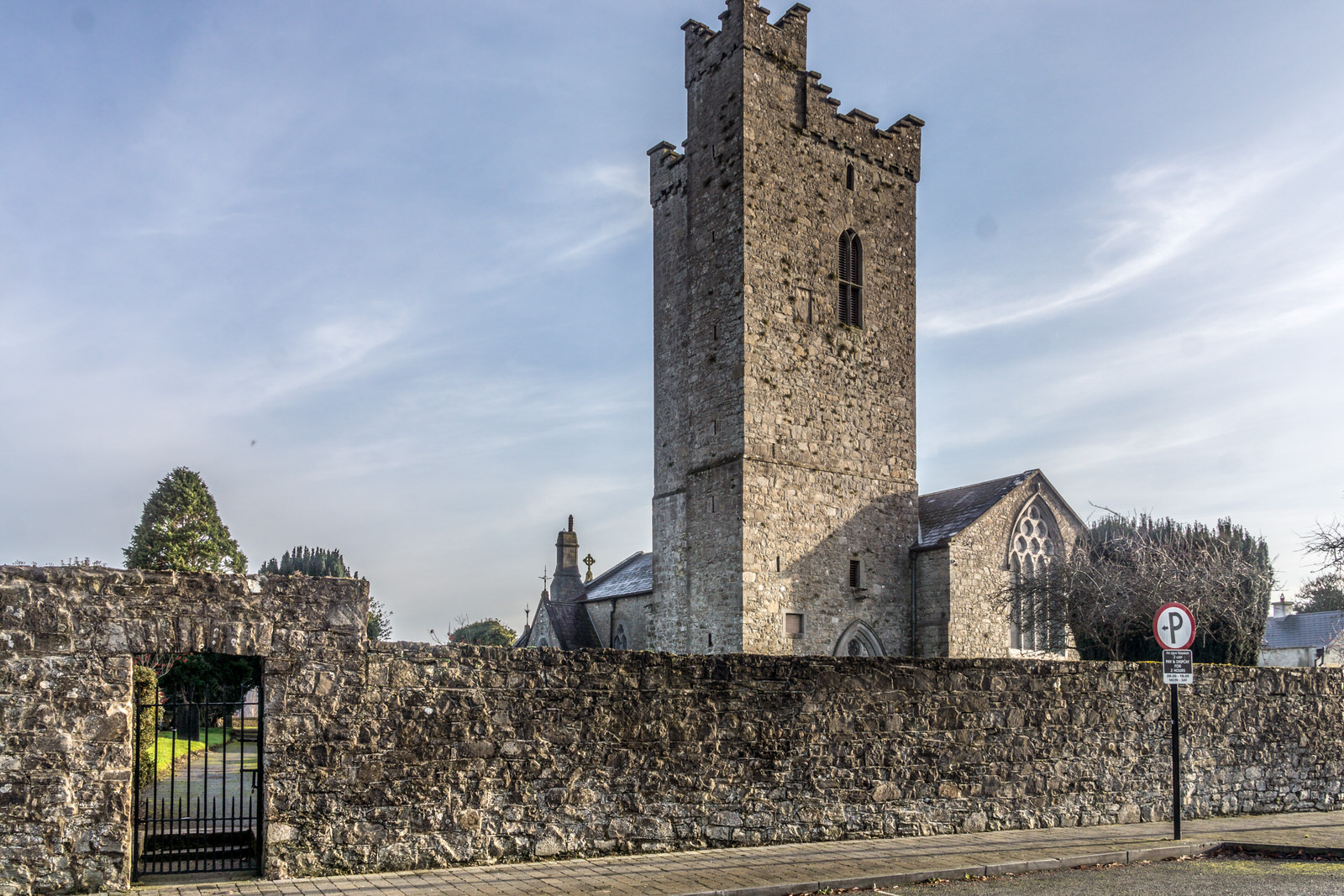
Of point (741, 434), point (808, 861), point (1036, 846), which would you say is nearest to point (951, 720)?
point (1036, 846)

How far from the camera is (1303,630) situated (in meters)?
47.7

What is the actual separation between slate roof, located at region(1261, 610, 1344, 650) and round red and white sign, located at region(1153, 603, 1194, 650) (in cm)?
3837

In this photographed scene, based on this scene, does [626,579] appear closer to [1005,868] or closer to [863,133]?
[863,133]

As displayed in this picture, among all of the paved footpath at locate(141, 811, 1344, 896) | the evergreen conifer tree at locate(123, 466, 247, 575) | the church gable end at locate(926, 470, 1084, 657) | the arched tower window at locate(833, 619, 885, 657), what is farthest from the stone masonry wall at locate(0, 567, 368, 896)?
the evergreen conifer tree at locate(123, 466, 247, 575)

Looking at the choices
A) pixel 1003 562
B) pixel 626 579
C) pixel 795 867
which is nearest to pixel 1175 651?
pixel 795 867

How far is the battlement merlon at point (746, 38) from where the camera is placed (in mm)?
23750

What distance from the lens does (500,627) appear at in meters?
79.4

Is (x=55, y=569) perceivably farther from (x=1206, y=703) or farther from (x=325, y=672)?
(x=1206, y=703)

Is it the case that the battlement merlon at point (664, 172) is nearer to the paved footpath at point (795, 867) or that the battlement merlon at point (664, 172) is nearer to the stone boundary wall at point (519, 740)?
the stone boundary wall at point (519, 740)

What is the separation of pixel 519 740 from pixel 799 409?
15.6m

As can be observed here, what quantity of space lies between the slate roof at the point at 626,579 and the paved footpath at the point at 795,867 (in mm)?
16210

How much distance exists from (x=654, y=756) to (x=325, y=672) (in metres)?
3.15

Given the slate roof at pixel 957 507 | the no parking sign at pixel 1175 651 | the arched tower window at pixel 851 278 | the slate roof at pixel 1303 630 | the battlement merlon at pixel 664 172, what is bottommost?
the slate roof at pixel 1303 630

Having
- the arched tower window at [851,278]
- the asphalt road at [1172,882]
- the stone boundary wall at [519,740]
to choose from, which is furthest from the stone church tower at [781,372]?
the asphalt road at [1172,882]
